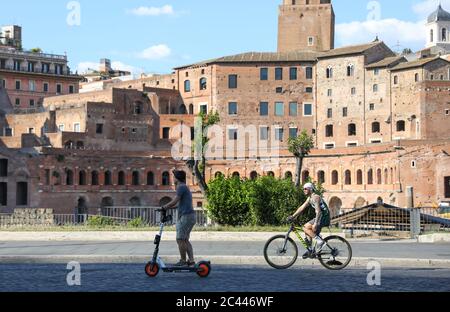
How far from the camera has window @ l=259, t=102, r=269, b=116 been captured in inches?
2896

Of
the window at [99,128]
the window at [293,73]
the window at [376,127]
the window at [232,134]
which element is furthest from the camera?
the window at [293,73]

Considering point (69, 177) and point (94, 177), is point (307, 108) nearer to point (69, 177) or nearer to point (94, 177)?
point (94, 177)

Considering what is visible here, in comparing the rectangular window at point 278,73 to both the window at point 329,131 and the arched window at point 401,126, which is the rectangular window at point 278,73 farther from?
the arched window at point 401,126

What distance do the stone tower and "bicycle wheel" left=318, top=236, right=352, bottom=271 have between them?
63.9 m

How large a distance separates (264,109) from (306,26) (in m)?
10.3

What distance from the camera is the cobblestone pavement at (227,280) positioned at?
12.3 m

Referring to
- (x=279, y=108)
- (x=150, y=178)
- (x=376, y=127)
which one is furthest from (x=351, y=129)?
(x=150, y=178)

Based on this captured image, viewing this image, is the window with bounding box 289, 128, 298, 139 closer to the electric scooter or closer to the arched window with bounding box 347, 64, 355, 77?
the arched window with bounding box 347, 64, 355, 77

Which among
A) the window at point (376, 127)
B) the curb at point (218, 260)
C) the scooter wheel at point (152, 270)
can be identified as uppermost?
the window at point (376, 127)

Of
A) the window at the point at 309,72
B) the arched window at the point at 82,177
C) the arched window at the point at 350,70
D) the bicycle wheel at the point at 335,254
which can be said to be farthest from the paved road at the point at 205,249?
the window at the point at 309,72

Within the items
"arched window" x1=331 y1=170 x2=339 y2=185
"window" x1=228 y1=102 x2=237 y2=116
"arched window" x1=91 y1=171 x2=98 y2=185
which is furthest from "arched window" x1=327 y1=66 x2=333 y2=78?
"arched window" x1=91 y1=171 x2=98 y2=185

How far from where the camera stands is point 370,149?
2464 inches

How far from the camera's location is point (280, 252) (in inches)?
602

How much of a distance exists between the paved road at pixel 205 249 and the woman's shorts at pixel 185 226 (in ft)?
13.1
